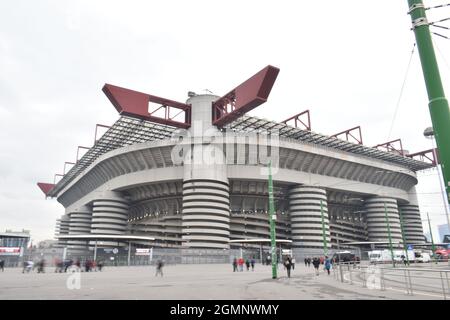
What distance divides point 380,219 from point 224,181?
42.8m

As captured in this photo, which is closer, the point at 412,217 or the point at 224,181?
the point at 224,181

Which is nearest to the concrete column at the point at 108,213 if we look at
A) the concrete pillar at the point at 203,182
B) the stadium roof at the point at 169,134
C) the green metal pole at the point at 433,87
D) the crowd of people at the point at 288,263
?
the stadium roof at the point at 169,134

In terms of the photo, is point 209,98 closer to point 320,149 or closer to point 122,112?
point 122,112

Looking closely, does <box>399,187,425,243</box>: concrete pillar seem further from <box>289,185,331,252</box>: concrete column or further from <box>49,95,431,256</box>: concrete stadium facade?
<box>289,185,331,252</box>: concrete column

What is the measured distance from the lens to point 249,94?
48594mm

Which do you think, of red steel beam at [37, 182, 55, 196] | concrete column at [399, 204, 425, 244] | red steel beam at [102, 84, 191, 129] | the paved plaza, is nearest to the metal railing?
the paved plaza

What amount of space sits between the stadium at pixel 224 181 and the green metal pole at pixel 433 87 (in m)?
33.3

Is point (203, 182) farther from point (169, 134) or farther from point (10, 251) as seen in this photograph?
point (10, 251)

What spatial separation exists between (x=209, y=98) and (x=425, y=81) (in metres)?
50.8

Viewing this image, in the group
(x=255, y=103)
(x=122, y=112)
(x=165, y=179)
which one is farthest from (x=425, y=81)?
(x=165, y=179)

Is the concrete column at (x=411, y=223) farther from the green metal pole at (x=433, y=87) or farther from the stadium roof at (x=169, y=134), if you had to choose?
the green metal pole at (x=433, y=87)

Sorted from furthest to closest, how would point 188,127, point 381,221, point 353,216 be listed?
point 353,216, point 381,221, point 188,127

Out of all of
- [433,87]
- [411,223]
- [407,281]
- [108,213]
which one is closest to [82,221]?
[108,213]

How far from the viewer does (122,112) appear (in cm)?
5034
